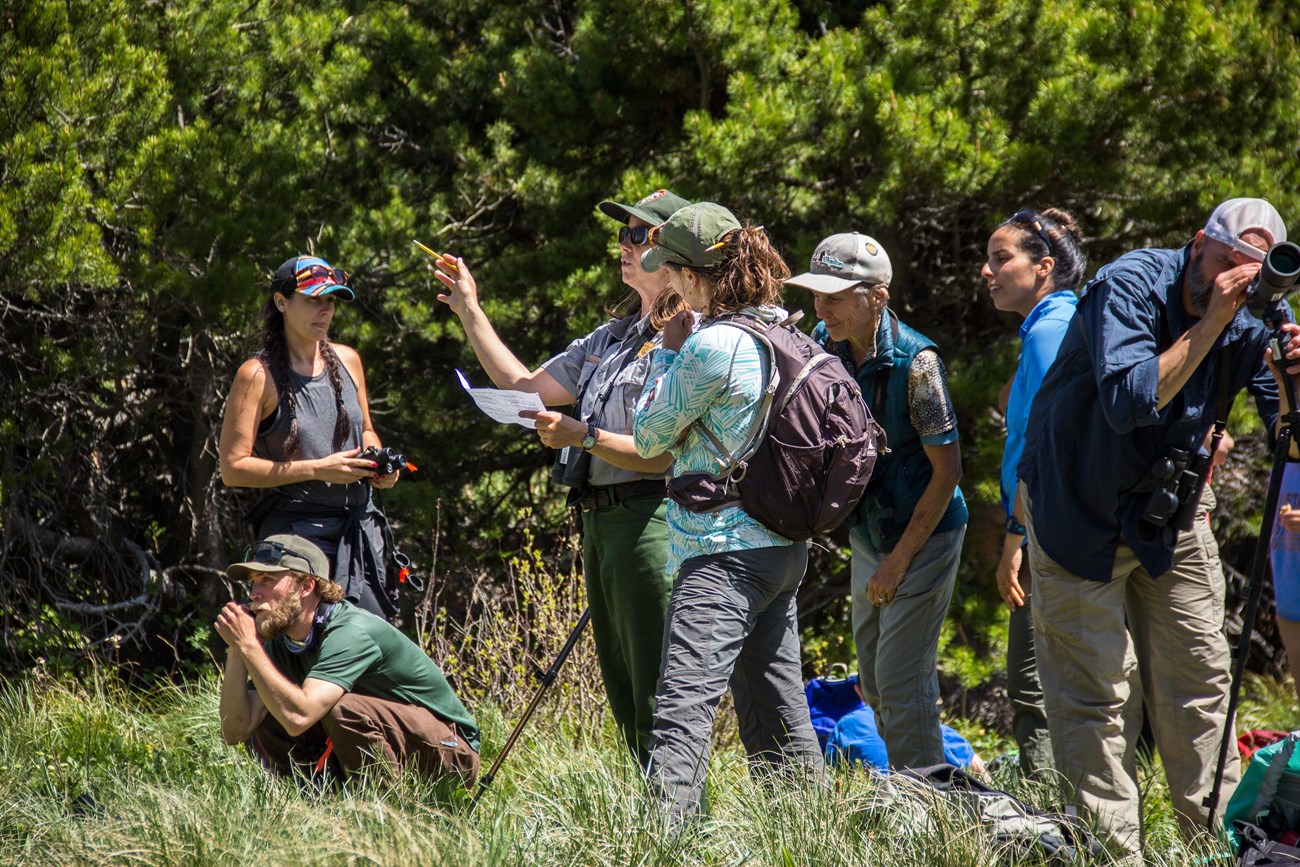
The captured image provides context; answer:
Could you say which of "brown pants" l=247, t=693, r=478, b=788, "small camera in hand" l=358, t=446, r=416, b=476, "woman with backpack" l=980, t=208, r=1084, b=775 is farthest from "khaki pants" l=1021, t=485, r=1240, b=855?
"small camera in hand" l=358, t=446, r=416, b=476

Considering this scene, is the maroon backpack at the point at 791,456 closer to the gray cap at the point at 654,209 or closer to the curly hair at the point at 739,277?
the curly hair at the point at 739,277

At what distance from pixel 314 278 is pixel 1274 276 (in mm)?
2891

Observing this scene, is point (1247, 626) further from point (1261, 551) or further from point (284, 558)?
point (284, 558)

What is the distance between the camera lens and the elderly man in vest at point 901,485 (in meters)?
3.77

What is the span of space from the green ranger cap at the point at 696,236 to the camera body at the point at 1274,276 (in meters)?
1.26

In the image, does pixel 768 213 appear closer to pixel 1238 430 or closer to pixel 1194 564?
pixel 1238 430

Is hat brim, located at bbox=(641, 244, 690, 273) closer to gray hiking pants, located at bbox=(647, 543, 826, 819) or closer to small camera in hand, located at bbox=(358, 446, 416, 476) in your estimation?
gray hiking pants, located at bbox=(647, 543, 826, 819)

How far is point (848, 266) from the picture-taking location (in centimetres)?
376

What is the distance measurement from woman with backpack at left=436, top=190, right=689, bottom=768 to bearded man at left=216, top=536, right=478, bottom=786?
0.58 m

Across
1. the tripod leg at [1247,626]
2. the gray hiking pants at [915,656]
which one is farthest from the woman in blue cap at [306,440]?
the tripod leg at [1247,626]

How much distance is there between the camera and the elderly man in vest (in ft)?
12.4

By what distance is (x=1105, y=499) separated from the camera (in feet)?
10.6

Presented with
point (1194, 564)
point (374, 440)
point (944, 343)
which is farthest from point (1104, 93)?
point (374, 440)

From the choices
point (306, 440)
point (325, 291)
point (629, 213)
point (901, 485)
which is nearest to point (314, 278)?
point (325, 291)
